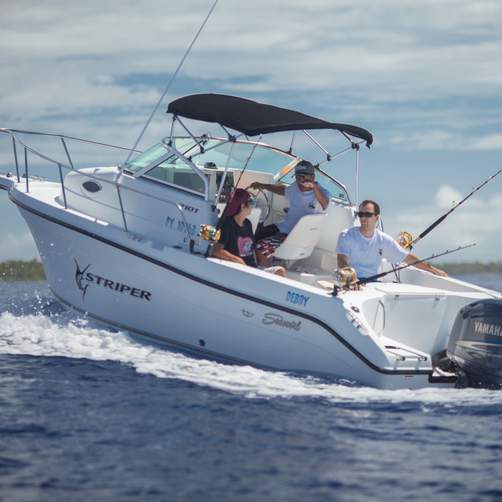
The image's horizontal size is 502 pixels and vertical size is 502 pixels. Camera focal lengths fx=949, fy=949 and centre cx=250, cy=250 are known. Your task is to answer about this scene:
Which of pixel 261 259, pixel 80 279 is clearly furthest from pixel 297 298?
pixel 80 279

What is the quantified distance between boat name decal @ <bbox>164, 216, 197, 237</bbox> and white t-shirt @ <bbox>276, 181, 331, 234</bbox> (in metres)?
1.23

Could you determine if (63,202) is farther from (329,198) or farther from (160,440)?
(160,440)

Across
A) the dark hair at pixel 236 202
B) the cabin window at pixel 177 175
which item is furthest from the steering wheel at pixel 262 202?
the dark hair at pixel 236 202

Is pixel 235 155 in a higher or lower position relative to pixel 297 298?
higher

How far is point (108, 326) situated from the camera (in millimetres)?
9531

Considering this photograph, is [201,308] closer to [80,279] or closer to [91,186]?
[80,279]

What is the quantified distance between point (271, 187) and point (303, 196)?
1.61ft

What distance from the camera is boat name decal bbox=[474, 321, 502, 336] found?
7488 millimetres

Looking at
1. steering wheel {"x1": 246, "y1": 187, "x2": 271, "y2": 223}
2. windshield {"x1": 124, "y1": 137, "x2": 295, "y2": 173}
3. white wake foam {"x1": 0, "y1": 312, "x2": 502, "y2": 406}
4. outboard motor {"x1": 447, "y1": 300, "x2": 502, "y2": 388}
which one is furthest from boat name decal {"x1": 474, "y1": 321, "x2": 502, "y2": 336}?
steering wheel {"x1": 246, "y1": 187, "x2": 271, "y2": 223}

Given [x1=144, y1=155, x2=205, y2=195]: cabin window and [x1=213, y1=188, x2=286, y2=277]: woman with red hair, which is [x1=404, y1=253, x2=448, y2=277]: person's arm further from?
[x1=144, y1=155, x2=205, y2=195]: cabin window

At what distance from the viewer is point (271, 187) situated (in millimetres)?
10102

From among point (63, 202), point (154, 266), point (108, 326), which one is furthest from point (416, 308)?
point (63, 202)

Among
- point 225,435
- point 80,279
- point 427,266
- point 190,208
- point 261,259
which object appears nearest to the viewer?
point 225,435

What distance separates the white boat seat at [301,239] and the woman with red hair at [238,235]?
0.38 m
